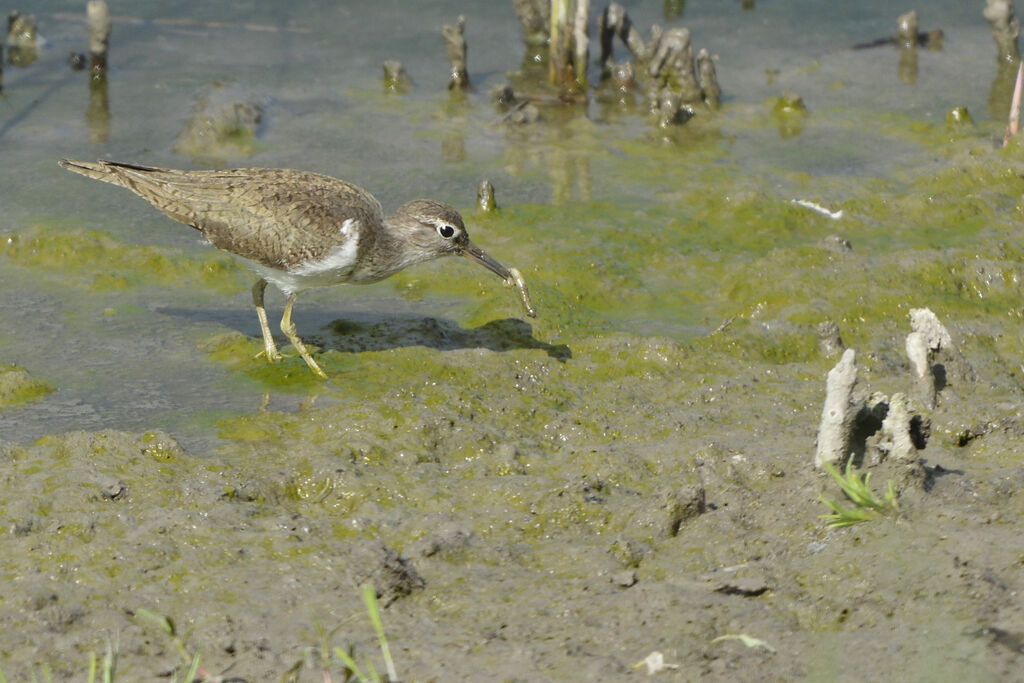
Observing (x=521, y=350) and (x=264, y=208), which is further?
(x=521, y=350)

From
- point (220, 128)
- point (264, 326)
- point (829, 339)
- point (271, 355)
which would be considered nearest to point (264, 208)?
point (264, 326)

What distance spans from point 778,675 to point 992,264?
18.0 feet

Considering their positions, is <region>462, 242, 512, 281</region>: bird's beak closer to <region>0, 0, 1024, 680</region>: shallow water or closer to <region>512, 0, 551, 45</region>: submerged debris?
<region>0, 0, 1024, 680</region>: shallow water

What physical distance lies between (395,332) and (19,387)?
2.23m

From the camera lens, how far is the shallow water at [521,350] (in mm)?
4277

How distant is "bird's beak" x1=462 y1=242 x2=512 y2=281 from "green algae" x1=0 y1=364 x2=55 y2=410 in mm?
2598

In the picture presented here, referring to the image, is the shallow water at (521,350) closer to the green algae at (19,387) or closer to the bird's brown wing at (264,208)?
the green algae at (19,387)

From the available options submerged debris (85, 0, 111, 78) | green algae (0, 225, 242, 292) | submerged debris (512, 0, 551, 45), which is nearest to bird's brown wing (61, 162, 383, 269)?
green algae (0, 225, 242, 292)

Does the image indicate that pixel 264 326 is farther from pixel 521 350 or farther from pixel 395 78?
pixel 395 78

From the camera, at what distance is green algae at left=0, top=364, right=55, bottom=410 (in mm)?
6449

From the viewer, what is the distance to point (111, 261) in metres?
8.34

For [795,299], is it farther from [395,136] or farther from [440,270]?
[395,136]

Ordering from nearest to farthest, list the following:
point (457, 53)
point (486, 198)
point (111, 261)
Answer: point (111, 261) < point (486, 198) < point (457, 53)

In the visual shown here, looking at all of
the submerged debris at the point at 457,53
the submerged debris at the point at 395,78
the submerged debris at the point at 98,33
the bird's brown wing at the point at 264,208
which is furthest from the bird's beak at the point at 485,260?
the submerged debris at the point at 98,33
